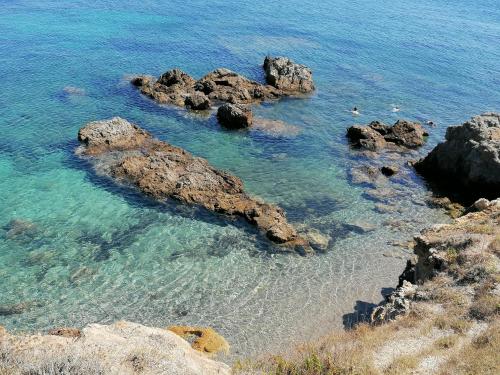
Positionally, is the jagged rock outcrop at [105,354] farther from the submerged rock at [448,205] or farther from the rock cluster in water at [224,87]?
the rock cluster in water at [224,87]

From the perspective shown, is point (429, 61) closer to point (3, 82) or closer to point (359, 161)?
point (359, 161)

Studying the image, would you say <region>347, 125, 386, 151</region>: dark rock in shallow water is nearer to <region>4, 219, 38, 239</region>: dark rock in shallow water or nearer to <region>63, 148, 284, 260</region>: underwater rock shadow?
<region>63, 148, 284, 260</region>: underwater rock shadow

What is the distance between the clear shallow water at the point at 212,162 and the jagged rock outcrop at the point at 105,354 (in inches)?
252

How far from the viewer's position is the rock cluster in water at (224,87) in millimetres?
48094

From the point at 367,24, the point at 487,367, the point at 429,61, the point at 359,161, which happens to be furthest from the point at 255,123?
the point at 367,24

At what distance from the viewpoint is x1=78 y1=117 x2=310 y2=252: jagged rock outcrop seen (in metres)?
30.1

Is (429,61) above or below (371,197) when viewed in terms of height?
above

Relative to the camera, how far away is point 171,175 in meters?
33.6

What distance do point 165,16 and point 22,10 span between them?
Answer: 24301 millimetres

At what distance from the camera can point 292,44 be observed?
7294 cm

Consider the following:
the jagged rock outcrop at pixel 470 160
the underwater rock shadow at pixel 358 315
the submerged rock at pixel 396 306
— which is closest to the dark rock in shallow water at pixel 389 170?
the jagged rock outcrop at pixel 470 160

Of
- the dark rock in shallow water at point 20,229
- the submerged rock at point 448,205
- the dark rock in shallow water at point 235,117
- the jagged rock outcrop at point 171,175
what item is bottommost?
the dark rock in shallow water at point 20,229

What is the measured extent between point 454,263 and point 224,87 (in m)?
36.4

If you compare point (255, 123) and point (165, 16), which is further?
point (165, 16)
